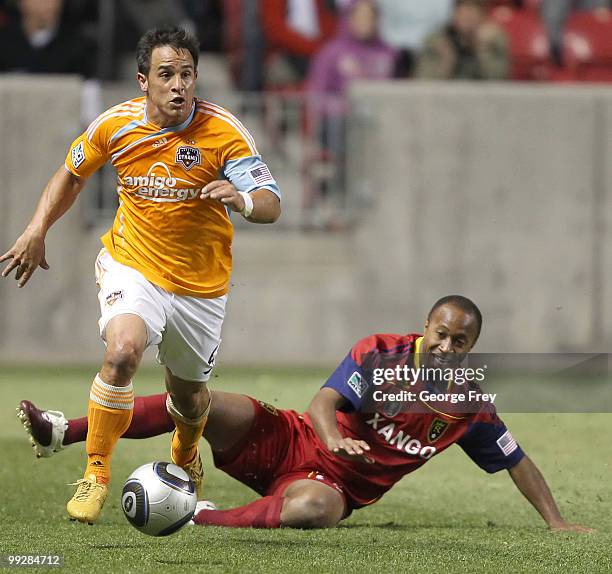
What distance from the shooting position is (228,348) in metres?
13.5

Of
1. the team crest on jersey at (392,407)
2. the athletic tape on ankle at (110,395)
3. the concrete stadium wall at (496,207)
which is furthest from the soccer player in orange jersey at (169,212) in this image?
the concrete stadium wall at (496,207)

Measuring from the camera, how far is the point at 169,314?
654 cm

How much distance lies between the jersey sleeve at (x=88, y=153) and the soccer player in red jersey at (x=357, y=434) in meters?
1.16

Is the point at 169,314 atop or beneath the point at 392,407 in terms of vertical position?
atop

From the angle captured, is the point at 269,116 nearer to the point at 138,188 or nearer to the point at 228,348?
the point at 228,348

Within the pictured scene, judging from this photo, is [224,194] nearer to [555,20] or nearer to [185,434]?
[185,434]

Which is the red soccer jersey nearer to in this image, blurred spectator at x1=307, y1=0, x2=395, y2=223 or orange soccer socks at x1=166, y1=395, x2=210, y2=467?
orange soccer socks at x1=166, y1=395, x2=210, y2=467

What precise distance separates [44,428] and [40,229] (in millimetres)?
989

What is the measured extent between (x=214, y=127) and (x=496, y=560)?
239 centimetres

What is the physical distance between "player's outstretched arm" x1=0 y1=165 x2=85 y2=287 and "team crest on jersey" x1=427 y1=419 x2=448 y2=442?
1.95 m

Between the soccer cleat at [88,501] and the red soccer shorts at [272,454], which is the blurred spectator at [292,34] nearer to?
the red soccer shorts at [272,454]

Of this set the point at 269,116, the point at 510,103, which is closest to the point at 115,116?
the point at 269,116

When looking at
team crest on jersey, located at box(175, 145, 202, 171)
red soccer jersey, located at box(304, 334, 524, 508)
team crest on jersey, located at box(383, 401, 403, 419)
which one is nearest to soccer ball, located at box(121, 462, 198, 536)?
red soccer jersey, located at box(304, 334, 524, 508)

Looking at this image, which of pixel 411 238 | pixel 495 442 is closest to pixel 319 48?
pixel 411 238
